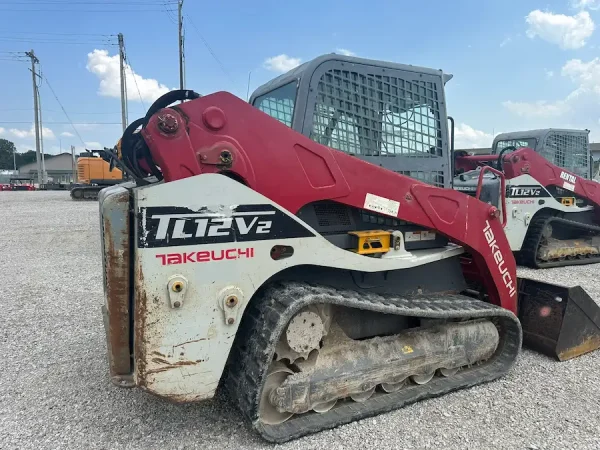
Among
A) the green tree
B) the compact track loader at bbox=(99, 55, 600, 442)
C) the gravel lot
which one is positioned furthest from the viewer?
the green tree

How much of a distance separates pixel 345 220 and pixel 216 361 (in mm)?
1298

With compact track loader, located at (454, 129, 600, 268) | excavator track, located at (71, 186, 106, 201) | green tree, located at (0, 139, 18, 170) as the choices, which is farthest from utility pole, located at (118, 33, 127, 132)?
green tree, located at (0, 139, 18, 170)

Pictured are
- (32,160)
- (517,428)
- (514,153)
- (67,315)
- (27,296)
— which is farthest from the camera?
(32,160)

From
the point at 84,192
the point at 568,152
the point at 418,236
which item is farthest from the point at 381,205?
the point at 84,192

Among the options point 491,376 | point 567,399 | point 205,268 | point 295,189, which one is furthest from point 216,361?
point 567,399

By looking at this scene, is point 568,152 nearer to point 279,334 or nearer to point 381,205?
point 381,205

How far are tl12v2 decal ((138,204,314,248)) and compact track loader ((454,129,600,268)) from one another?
550cm

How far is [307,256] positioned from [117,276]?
1.11 metres

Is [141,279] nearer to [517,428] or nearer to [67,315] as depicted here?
[517,428]

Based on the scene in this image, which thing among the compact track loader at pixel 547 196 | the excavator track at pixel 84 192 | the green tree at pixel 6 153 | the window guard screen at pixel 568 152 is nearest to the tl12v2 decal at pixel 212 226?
the compact track loader at pixel 547 196

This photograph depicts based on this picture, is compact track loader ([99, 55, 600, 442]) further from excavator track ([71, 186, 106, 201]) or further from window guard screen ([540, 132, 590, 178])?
excavator track ([71, 186, 106, 201])

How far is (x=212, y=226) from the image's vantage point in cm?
252

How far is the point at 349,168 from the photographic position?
2980 mm

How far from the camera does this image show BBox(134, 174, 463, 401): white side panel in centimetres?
241
